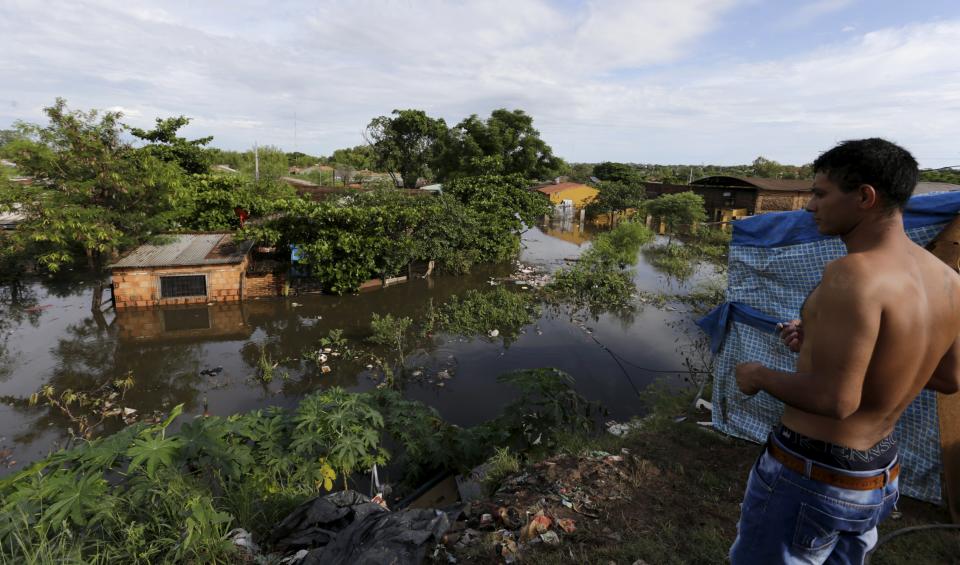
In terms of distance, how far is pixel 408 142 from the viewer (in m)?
32.5

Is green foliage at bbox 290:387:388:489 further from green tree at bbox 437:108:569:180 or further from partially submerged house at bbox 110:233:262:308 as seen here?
green tree at bbox 437:108:569:180

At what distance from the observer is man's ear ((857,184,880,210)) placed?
1400mm

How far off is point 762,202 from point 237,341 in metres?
27.5

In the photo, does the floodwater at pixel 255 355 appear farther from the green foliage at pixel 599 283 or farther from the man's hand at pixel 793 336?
the man's hand at pixel 793 336

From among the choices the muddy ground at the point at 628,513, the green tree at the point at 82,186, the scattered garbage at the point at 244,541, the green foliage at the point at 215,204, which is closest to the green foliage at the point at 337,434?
the scattered garbage at the point at 244,541

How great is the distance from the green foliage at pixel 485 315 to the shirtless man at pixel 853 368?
798cm

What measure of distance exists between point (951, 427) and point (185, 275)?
44.8ft

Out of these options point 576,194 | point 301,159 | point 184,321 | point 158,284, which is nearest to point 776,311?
point 184,321

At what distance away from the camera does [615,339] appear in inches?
389

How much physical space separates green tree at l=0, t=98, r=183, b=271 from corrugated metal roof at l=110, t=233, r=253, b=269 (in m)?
0.61

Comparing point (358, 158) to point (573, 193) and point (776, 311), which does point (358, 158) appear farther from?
point (776, 311)

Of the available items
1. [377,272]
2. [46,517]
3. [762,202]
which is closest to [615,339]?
[377,272]

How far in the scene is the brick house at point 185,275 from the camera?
10523 mm

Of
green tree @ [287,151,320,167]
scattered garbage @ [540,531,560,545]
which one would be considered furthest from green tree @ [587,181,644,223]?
green tree @ [287,151,320,167]
